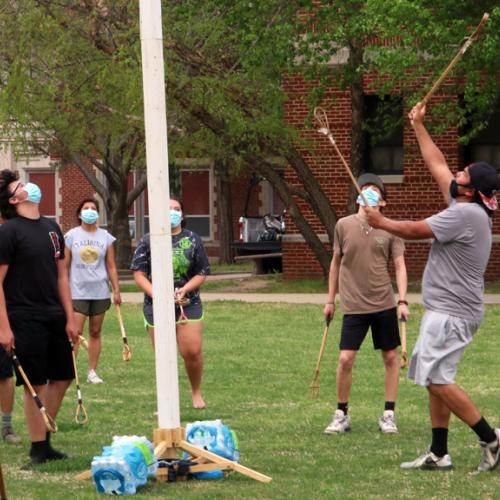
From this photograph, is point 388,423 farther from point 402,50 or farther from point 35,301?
point 402,50

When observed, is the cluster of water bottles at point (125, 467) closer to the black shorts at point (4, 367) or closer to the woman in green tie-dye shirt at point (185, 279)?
the black shorts at point (4, 367)

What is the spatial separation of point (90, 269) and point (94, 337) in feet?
2.37

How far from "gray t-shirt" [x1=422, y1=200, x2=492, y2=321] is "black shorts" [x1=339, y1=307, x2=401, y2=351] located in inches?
83.8

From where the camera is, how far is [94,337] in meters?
15.0

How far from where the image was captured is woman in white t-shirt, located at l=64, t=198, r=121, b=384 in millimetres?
14750

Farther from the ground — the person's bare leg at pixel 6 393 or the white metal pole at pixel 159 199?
the white metal pole at pixel 159 199

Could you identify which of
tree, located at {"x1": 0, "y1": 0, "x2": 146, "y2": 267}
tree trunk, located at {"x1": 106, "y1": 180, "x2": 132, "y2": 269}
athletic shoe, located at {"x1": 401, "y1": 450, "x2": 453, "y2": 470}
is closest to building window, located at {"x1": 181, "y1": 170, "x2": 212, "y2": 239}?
tree trunk, located at {"x1": 106, "y1": 180, "x2": 132, "y2": 269}

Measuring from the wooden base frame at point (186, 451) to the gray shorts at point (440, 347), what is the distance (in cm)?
120

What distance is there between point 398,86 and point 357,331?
17759mm

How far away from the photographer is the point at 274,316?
76.4 feet

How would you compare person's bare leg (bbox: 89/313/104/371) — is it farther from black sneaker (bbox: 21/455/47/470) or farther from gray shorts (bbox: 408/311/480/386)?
gray shorts (bbox: 408/311/480/386)

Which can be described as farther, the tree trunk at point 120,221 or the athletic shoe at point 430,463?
the tree trunk at point 120,221

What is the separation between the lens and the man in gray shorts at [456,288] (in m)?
9.25

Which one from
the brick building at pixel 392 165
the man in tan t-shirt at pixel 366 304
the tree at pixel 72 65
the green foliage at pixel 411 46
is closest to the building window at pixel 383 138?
the brick building at pixel 392 165
